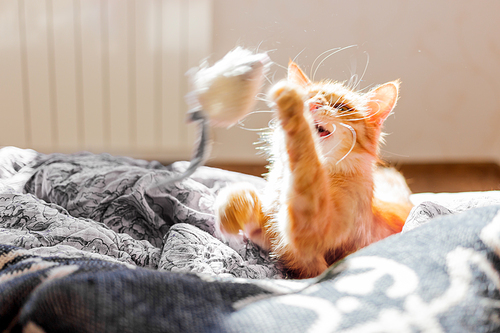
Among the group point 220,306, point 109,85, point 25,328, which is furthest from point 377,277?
point 109,85

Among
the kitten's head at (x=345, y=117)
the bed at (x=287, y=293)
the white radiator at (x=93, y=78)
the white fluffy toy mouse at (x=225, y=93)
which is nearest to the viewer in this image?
the bed at (x=287, y=293)

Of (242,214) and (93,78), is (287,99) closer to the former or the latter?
(242,214)

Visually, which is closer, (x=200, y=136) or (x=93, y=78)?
(x=200, y=136)

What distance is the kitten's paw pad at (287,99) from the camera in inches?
17.6

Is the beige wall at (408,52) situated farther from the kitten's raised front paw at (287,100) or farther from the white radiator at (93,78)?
the white radiator at (93,78)

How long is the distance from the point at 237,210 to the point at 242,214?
0.01 meters

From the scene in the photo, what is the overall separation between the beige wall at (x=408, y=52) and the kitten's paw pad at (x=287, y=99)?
0.21 feet

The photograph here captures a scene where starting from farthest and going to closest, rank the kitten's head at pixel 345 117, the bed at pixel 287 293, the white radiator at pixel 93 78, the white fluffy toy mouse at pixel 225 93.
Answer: the white radiator at pixel 93 78 < the kitten's head at pixel 345 117 < the white fluffy toy mouse at pixel 225 93 < the bed at pixel 287 293

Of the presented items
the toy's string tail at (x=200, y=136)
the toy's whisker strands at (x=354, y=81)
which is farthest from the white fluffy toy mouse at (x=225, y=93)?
the toy's whisker strands at (x=354, y=81)

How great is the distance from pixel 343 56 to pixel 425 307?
1.49 ft

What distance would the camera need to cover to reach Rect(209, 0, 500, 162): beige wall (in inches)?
24.0

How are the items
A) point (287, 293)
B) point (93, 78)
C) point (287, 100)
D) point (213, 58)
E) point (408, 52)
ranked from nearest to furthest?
point (287, 293)
point (287, 100)
point (213, 58)
point (408, 52)
point (93, 78)

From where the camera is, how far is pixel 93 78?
5.53 ft

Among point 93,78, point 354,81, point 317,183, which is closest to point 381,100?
point 354,81
